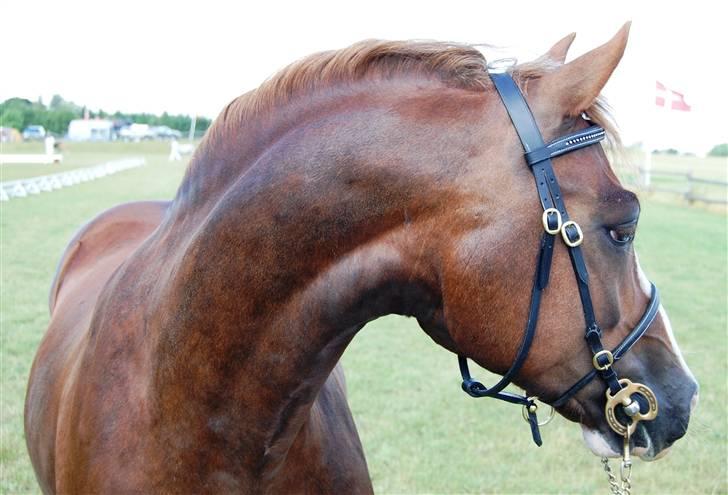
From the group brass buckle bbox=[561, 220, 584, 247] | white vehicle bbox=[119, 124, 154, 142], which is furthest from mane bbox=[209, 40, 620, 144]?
white vehicle bbox=[119, 124, 154, 142]

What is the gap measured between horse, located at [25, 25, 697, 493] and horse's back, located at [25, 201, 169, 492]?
525 millimetres

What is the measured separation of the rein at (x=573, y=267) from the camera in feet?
5.30

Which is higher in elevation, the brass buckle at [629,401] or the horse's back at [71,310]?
the brass buckle at [629,401]

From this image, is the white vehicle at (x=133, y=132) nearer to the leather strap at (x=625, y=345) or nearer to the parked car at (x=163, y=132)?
the parked car at (x=163, y=132)

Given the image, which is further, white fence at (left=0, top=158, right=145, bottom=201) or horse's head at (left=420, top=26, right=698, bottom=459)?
white fence at (left=0, top=158, right=145, bottom=201)

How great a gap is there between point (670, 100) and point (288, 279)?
22.0m

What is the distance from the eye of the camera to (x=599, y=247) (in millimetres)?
1652

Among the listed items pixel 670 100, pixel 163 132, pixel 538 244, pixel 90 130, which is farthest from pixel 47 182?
pixel 163 132

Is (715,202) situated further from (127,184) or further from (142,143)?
(142,143)

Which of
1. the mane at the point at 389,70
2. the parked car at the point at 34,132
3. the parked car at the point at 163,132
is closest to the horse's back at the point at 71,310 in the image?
Result: the mane at the point at 389,70

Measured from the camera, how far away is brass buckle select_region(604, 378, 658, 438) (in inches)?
67.8

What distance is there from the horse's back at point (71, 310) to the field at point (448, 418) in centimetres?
155

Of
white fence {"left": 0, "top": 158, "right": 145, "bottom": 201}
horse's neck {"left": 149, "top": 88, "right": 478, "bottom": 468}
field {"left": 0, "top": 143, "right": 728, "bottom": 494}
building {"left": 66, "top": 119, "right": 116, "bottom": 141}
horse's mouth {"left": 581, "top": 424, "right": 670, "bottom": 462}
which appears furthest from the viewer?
building {"left": 66, "top": 119, "right": 116, "bottom": 141}

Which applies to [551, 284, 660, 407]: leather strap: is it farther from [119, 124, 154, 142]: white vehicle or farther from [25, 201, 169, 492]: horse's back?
[119, 124, 154, 142]: white vehicle
